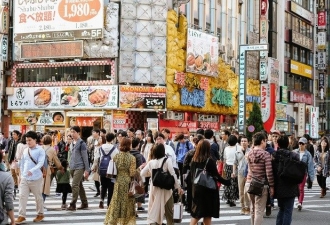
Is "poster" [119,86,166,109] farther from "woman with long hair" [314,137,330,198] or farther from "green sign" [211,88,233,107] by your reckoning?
"woman with long hair" [314,137,330,198]

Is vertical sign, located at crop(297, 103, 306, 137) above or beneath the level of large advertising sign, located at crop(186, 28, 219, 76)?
beneath

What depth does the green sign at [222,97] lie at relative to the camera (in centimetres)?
5122

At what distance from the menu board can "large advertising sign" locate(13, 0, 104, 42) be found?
10.6 feet

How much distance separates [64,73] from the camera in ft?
148

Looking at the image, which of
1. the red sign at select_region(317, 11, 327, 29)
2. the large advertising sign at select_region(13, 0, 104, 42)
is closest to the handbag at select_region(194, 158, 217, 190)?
the large advertising sign at select_region(13, 0, 104, 42)

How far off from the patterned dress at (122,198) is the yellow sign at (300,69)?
58283 millimetres

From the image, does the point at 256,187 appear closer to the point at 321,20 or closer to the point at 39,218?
the point at 39,218

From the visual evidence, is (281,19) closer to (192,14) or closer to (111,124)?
(192,14)

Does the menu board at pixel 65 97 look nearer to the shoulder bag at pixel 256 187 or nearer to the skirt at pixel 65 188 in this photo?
the skirt at pixel 65 188

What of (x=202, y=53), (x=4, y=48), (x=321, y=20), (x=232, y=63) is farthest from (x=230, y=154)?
(x=321, y=20)

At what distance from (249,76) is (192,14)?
11.2m

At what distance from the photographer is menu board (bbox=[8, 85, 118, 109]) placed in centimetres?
4294

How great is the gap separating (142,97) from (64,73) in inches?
218

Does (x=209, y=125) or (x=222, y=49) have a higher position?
(x=222, y=49)
